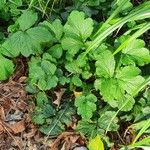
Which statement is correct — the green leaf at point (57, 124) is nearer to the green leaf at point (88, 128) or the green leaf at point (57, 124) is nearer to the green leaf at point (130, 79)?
the green leaf at point (88, 128)

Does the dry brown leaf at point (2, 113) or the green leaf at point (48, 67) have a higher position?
the green leaf at point (48, 67)

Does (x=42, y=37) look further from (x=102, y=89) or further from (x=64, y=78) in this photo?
(x=102, y=89)

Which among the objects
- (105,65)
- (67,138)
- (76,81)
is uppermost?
(105,65)

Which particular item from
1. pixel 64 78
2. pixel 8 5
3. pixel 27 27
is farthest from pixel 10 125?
pixel 8 5

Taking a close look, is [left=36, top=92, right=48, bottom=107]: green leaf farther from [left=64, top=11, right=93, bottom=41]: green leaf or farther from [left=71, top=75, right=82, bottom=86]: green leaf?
[left=64, top=11, right=93, bottom=41]: green leaf

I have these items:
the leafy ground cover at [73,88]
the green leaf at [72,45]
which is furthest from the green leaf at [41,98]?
the green leaf at [72,45]

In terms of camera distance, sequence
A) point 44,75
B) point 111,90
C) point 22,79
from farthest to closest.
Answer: point 22,79
point 44,75
point 111,90

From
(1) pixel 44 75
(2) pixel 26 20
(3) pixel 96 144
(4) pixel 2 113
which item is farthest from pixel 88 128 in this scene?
(2) pixel 26 20

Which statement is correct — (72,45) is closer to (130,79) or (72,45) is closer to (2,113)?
(130,79)
